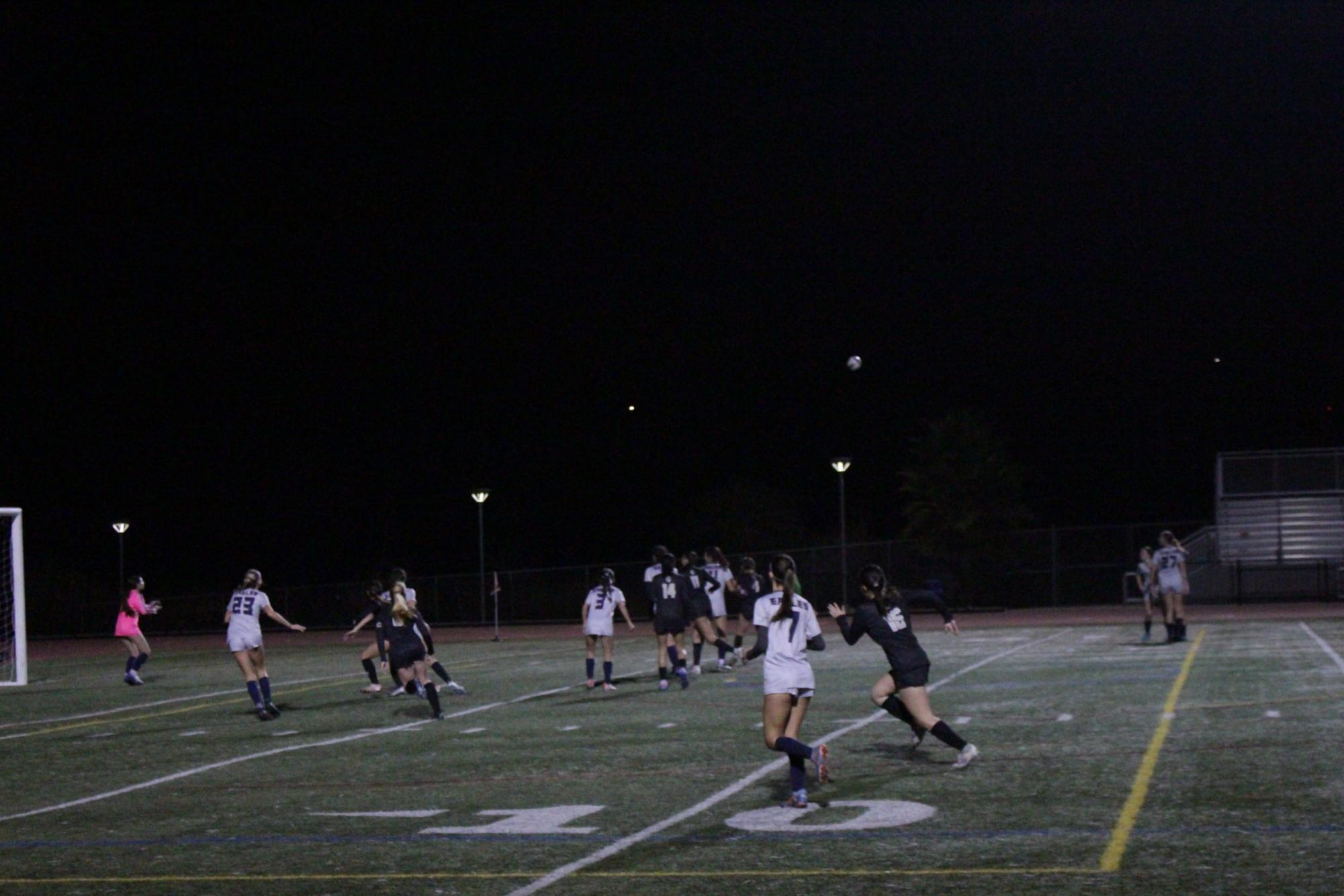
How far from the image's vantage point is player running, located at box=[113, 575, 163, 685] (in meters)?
28.6

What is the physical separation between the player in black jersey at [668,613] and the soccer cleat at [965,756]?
925 centimetres

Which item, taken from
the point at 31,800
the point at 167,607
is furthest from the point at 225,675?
the point at 167,607

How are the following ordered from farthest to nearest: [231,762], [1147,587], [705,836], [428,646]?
[1147,587] → [428,646] → [231,762] → [705,836]

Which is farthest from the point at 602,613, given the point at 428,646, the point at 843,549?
the point at 843,549

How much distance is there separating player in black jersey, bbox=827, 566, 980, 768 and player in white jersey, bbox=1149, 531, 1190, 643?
15.0m

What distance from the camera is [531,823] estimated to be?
444 inches

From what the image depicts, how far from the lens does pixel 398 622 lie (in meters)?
19.4

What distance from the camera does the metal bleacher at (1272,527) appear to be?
52.1m

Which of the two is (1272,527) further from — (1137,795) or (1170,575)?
(1137,795)

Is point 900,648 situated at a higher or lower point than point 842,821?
higher

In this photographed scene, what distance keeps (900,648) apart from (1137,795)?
2623mm

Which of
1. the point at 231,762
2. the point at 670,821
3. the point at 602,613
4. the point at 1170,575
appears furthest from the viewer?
the point at 1170,575

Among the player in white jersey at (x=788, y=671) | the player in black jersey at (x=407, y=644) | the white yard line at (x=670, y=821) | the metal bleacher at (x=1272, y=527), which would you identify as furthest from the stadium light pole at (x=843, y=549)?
the player in white jersey at (x=788, y=671)

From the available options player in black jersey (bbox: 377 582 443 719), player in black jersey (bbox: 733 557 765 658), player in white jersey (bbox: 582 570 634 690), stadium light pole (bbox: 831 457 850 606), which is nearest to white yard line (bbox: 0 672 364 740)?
player in black jersey (bbox: 377 582 443 719)
